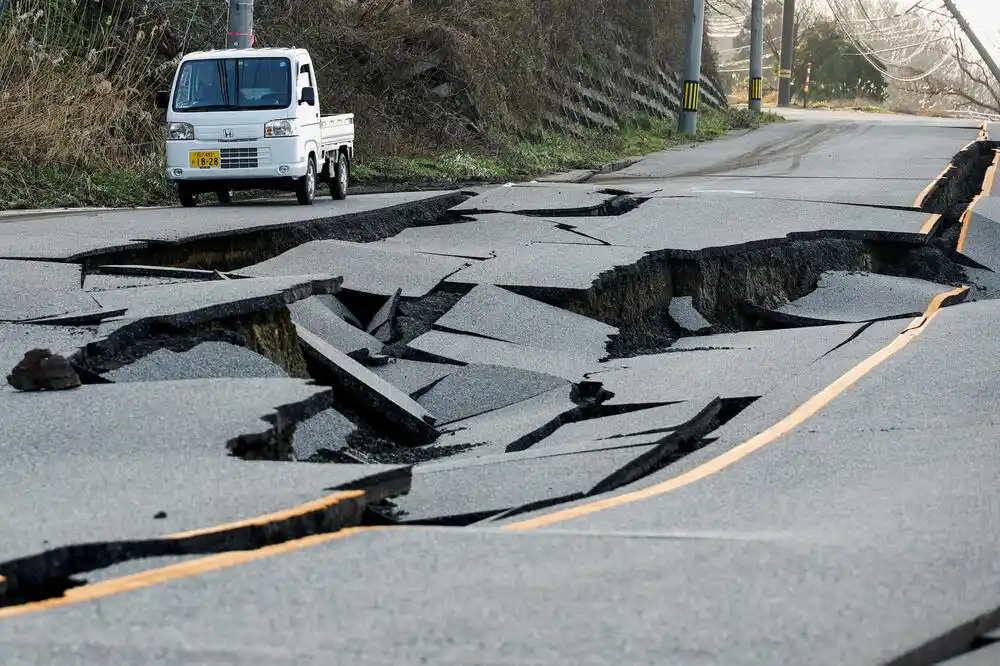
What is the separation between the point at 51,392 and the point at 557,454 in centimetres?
239

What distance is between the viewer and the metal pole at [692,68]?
32.9 meters

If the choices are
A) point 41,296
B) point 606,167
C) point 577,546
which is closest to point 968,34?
point 606,167

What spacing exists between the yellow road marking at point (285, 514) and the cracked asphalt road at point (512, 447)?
2 centimetres

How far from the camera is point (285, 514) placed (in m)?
4.54

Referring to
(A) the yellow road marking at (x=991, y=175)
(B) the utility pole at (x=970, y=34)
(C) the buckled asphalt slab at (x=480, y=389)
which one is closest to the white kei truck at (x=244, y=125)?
(C) the buckled asphalt slab at (x=480, y=389)

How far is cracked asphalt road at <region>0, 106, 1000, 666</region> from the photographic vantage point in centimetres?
356

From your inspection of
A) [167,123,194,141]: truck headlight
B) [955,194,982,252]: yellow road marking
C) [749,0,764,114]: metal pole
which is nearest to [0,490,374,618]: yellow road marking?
[955,194,982,252]: yellow road marking

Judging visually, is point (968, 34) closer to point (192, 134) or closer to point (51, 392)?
point (192, 134)

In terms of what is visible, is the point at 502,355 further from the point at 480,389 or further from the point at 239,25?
the point at 239,25

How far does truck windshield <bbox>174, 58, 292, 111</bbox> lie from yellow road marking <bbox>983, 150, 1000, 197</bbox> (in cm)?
981

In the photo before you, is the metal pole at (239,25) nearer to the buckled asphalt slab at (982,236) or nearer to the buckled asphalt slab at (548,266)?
the buckled asphalt slab at (548,266)

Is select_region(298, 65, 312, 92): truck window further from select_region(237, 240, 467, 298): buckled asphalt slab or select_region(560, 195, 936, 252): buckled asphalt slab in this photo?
select_region(237, 240, 467, 298): buckled asphalt slab

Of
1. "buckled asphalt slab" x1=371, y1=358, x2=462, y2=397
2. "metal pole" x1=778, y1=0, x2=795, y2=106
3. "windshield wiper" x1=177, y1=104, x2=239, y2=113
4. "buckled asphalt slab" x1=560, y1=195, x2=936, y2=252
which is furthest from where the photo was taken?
"metal pole" x1=778, y1=0, x2=795, y2=106

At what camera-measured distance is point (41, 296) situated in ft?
28.6
